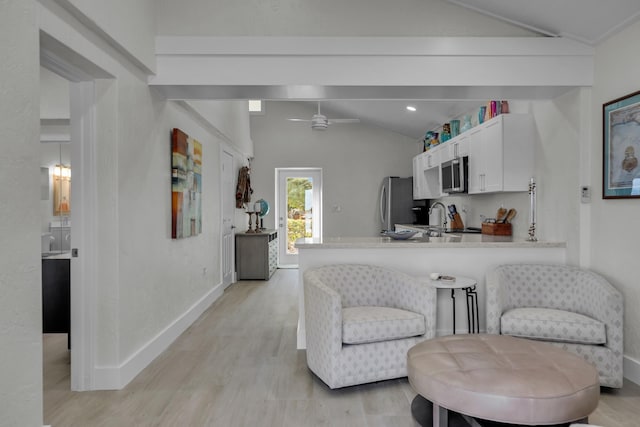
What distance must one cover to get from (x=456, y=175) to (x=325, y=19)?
2.56 metres

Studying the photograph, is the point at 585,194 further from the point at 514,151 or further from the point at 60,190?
the point at 60,190

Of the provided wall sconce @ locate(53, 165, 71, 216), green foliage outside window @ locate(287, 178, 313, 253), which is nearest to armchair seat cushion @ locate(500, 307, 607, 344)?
wall sconce @ locate(53, 165, 71, 216)

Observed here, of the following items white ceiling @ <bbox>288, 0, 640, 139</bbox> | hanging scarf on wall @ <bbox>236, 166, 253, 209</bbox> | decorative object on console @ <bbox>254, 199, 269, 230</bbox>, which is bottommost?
decorative object on console @ <bbox>254, 199, 269, 230</bbox>

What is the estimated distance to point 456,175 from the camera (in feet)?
16.1

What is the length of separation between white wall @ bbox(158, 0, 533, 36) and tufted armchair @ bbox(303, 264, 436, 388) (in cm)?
188

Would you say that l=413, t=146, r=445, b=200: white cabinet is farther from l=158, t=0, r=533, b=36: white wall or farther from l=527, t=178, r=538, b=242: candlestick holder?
l=158, t=0, r=533, b=36: white wall

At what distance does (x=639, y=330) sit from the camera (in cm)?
273

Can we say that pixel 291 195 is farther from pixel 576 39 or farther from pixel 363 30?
pixel 576 39

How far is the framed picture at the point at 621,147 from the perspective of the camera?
266 centimetres

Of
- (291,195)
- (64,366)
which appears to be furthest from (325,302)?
(291,195)

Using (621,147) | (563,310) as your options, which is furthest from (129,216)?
(621,147)

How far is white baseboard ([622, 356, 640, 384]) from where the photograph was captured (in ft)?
8.93

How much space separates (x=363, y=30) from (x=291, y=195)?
5.02 meters

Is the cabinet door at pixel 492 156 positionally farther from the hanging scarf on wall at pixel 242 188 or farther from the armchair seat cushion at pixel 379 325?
the hanging scarf on wall at pixel 242 188
